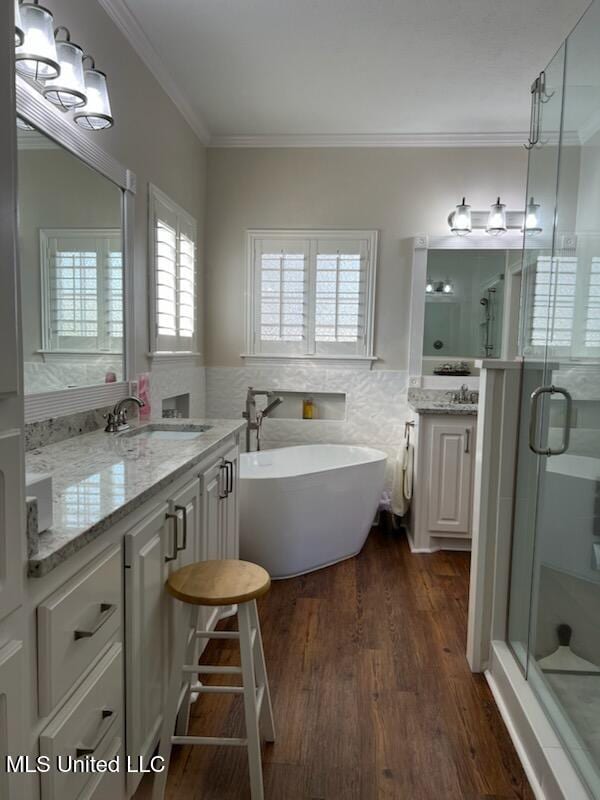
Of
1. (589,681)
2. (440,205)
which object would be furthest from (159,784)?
(440,205)

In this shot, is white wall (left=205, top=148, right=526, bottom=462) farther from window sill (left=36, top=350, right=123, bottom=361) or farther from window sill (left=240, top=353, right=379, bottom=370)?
window sill (left=36, top=350, right=123, bottom=361)

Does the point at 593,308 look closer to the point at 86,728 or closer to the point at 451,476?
the point at 86,728

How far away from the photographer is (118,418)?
2.30 m

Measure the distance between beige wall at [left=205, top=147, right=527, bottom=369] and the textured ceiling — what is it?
0.23 metres

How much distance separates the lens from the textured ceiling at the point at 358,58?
238 cm

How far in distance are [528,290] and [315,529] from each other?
173 centimetres

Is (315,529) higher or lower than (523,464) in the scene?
lower

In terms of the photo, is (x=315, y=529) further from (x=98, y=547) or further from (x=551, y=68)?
(x=551, y=68)

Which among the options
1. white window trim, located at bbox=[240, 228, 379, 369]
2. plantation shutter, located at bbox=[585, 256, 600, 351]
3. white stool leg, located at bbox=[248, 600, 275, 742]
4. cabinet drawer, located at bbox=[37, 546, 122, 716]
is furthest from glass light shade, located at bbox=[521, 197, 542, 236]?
white window trim, located at bbox=[240, 228, 379, 369]

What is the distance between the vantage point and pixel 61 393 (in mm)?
1954

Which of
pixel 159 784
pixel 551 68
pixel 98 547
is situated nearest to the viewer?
pixel 98 547

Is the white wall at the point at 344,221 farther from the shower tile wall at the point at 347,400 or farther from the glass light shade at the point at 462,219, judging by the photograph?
the glass light shade at the point at 462,219

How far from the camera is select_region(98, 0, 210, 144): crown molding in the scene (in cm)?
231

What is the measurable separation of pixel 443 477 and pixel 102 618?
2652mm
